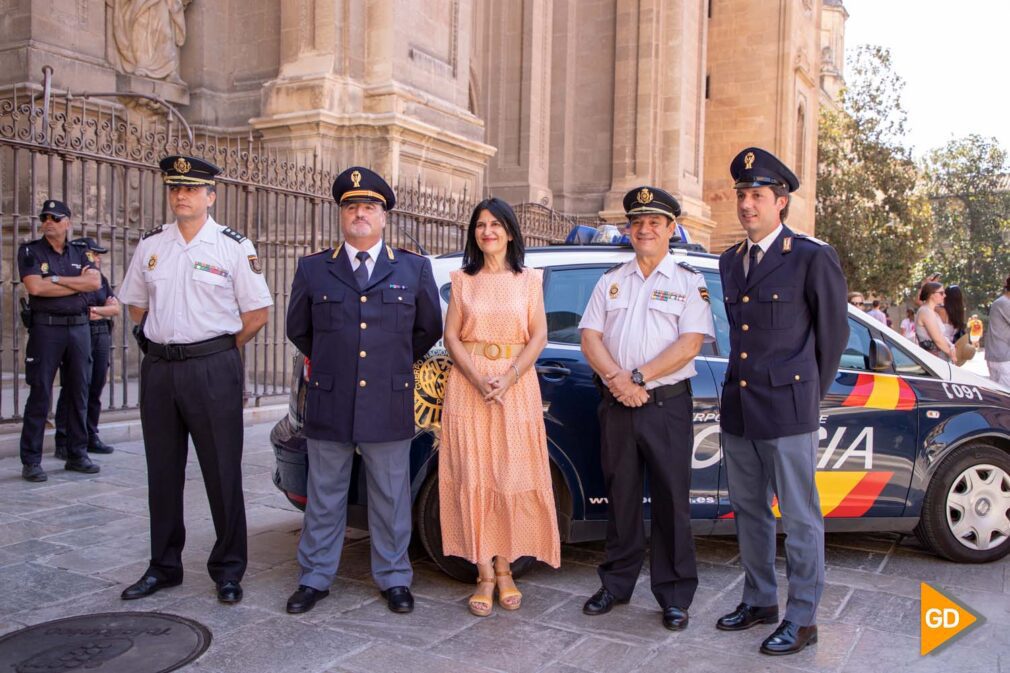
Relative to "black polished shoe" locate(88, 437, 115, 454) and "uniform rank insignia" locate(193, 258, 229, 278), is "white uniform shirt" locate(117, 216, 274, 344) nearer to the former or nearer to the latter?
"uniform rank insignia" locate(193, 258, 229, 278)

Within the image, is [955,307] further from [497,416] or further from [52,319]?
[52,319]

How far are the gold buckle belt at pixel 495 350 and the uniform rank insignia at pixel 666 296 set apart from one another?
2.21ft

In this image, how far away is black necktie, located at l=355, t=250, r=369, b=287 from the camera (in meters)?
4.34

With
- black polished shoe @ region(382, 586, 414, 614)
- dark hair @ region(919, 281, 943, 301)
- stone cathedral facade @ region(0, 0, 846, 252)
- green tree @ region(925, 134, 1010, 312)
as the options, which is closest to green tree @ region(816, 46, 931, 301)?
stone cathedral facade @ region(0, 0, 846, 252)

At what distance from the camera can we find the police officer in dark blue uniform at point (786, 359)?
12.9ft

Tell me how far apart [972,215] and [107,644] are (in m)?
52.6

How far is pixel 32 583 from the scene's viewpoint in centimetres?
465

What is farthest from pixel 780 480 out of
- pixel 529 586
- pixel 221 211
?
pixel 221 211

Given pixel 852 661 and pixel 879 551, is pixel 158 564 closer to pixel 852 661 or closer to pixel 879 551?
pixel 852 661

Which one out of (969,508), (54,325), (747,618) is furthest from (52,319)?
(969,508)

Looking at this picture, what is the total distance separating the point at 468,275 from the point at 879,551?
10.0 feet

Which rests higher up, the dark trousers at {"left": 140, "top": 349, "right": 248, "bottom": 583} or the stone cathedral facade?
the stone cathedral facade

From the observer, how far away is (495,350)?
4.34 metres

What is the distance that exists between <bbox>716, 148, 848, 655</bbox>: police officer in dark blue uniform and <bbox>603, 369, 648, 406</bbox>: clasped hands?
1.30ft
